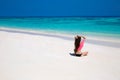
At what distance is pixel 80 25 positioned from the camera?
4.66 m

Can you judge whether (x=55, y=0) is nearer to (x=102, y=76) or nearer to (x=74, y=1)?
(x=74, y=1)

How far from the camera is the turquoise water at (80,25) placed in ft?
12.0

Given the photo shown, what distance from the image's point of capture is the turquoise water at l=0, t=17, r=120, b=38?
365 centimetres

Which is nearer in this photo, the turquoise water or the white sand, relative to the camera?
the white sand

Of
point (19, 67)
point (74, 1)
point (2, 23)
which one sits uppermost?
point (2, 23)

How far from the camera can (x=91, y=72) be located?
63.2 inches

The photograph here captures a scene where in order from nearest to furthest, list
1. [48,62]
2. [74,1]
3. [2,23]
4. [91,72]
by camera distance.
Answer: [91,72] → [48,62] → [74,1] → [2,23]

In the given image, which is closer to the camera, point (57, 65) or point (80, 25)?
point (57, 65)

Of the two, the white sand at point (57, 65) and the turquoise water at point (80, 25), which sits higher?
the turquoise water at point (80, 25)

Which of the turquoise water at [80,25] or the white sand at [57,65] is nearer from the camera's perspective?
the white sand at [57,65]

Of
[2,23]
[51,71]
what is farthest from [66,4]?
[2,23]

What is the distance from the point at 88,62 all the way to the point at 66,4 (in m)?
1.97

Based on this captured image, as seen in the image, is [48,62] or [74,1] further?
[74,1]

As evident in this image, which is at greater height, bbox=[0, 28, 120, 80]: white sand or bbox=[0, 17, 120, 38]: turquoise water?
bbox=[0, 17, 120, 38]: turquoise water
